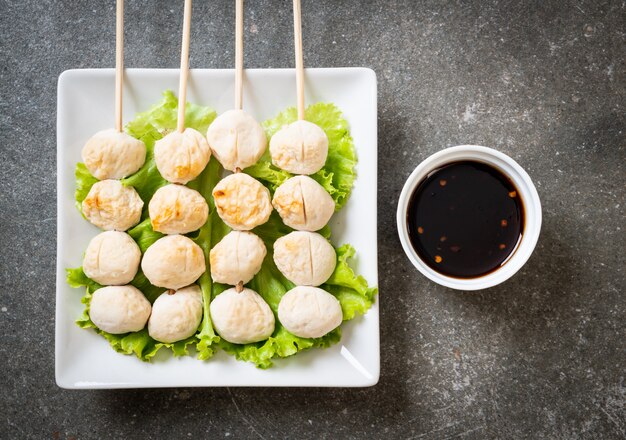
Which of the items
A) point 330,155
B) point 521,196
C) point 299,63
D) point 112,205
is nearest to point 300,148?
point 330,155

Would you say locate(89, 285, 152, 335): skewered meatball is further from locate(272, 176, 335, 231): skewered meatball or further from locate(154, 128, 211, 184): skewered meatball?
locate(272, 176, 335, 231): skewered meatball

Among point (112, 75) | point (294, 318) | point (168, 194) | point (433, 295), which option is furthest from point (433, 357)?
point (112, 75)

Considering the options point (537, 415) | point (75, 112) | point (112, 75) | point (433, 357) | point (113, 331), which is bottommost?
point (537, 415)

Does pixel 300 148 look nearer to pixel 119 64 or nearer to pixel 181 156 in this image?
pixel 181 156

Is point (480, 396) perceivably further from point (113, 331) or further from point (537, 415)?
point (113, 331)

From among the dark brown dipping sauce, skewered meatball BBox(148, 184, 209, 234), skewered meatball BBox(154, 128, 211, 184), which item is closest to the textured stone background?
the dark brown dipping sauce

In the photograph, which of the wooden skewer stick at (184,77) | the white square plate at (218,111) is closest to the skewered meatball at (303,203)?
the white square plate at (218,111)
